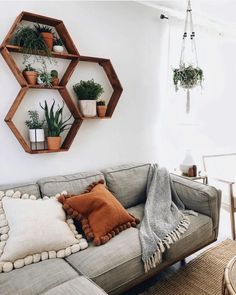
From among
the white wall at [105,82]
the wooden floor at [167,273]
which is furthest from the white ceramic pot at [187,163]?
the wooden floor at [167,273]

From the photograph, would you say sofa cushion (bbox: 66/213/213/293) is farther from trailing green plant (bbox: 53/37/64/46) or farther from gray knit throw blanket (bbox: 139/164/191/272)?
trailing green plant (bbox: 53/37/64/46)

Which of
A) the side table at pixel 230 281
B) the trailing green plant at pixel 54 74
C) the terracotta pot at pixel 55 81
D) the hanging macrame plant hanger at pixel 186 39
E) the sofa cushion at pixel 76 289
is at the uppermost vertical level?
the hanging macrame plant hanger at pixel 186 39

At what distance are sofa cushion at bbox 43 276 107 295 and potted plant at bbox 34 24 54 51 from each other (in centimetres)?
168

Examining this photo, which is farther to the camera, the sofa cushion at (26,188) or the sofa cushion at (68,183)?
the sofa cushion at (68,183)

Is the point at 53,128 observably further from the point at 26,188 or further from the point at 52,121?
the point at 26,188

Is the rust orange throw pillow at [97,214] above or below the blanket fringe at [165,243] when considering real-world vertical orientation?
above

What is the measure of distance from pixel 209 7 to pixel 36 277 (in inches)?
121

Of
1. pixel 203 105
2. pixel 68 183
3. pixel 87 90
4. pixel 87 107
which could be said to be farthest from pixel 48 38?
pixel 203 105

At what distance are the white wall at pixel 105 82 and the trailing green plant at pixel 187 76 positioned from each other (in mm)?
246

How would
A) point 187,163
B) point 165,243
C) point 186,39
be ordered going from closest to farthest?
point 165,243 < point 187,163 < point 186,39

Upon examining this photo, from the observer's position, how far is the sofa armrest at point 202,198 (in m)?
2.08

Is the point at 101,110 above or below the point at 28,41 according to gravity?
below

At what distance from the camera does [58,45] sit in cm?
209

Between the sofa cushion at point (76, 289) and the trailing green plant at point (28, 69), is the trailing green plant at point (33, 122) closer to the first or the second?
the trailing green plant at point (28, 69)
